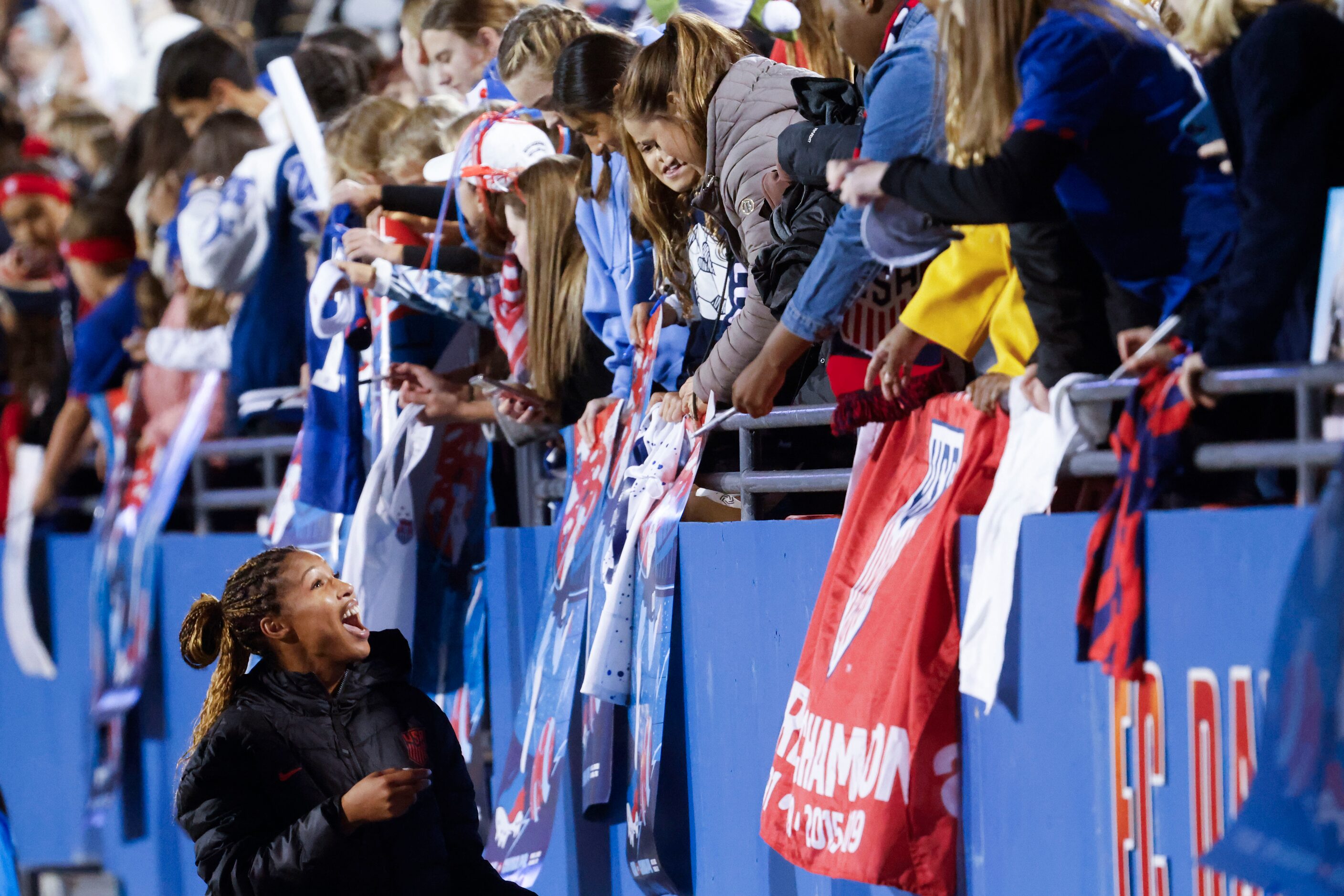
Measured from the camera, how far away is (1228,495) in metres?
3.30

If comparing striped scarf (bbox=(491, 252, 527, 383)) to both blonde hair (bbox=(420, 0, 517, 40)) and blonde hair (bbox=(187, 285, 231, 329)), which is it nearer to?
blonde hair (bbox=(420, 0, 517, 40))

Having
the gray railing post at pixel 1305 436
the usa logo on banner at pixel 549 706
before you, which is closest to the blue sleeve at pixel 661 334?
the usa logo on banner at pixel 549 706

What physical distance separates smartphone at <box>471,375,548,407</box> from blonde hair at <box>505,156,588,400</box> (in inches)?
1.0

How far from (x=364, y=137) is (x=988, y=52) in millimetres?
3380

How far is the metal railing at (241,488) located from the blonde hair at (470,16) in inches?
61.4

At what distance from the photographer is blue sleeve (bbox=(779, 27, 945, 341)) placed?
371 cm

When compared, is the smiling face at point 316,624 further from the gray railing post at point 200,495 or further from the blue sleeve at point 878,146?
the gray railing post at point 200,495

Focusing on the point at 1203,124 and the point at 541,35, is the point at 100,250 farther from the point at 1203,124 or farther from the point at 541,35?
the point at 1203,124

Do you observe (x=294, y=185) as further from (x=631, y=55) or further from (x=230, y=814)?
(x=230, y=814)

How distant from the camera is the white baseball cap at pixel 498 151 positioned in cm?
554

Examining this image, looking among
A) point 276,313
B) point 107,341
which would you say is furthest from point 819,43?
point 107,341

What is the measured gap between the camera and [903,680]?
12.4 ft

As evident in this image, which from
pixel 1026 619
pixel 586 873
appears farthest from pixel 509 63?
pixel 1026 619

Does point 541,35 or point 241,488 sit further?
point 241,488
